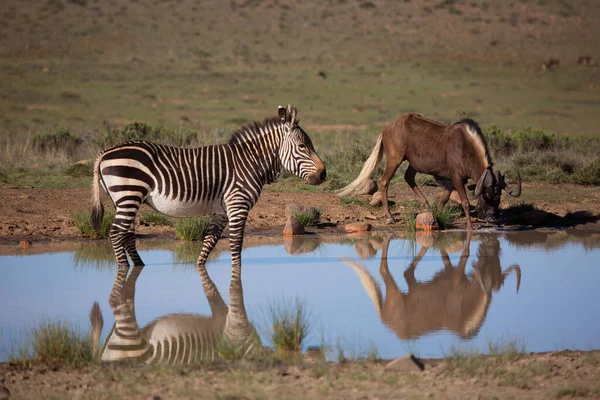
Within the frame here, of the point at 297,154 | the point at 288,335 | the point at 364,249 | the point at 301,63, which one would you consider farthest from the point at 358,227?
the point at 301,63

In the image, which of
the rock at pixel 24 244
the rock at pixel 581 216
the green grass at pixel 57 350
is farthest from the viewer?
the rock at pixel 581 216

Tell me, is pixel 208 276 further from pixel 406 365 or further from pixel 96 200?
pixel 406 365

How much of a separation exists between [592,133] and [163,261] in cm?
2602

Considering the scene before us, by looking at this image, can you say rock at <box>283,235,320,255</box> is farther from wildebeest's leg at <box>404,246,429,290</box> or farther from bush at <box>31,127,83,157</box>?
bush at <box>31,127,83,157</box>

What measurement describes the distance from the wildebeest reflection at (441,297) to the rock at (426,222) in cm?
182

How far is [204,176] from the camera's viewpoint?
31.7ft

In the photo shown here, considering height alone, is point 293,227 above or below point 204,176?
below

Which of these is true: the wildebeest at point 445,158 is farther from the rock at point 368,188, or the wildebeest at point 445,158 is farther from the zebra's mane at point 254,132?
the zebra's mane at point 254,132

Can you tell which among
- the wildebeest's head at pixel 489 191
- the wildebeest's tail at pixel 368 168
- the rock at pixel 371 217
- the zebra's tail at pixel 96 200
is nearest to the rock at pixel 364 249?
the rock at pixel 371 217

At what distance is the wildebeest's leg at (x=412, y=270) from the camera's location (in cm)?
916

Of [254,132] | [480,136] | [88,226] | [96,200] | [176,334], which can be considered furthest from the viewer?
[480,136]

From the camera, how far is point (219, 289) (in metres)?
8.71

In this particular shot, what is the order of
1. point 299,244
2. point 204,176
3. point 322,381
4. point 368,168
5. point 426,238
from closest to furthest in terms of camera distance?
1. point 322,381
2. point 204,176
3. point 299,244
4. point 426,238
5. point 368,168

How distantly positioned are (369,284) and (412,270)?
0.95 m
